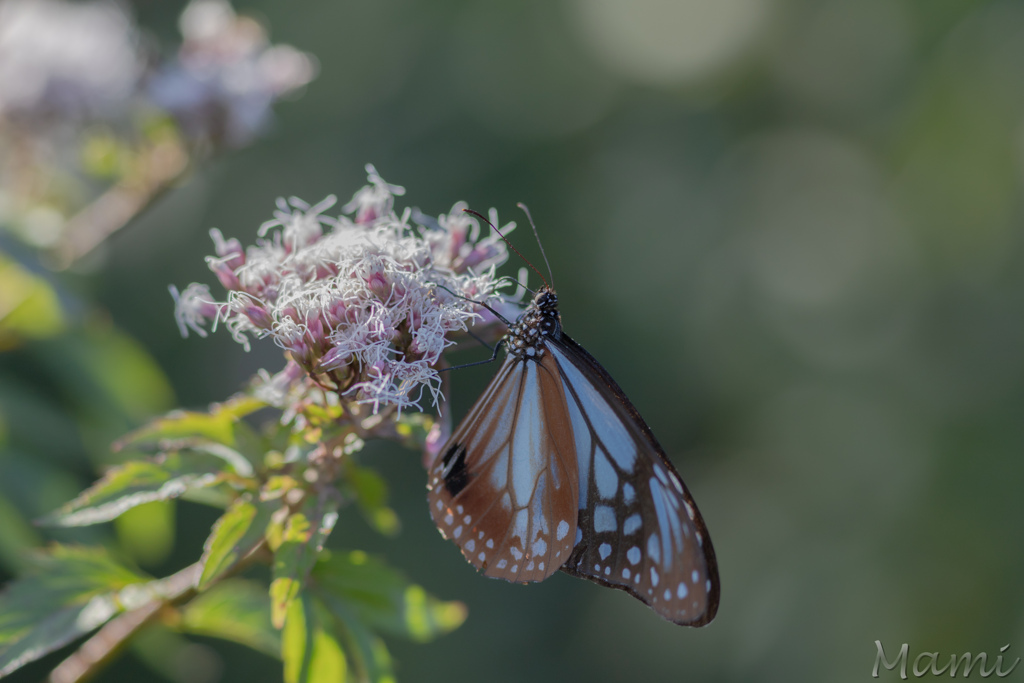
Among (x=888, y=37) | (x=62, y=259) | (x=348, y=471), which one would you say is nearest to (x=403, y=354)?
(x=348, y=471)

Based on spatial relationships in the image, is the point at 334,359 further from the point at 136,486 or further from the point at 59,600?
the point at 59,600

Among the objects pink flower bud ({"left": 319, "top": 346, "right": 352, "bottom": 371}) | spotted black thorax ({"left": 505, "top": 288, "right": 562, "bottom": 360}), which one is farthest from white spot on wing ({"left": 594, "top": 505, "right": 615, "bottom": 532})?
pink flower bud ({"left": 319, "top": 346, "right": 352, "bottom": 371})

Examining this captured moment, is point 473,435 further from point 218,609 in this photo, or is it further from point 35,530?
point 35,530

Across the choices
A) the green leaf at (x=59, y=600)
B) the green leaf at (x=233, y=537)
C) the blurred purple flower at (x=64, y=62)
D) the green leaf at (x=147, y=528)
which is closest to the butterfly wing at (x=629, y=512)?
the green leaf at (x=233, y=537)

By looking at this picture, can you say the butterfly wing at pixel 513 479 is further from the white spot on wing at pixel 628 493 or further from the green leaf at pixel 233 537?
the green leaf at pixel 233 537

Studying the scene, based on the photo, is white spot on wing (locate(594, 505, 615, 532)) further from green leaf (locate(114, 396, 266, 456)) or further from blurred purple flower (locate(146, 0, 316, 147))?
blurred purple flower (locate(146, 0, 316, 147))
